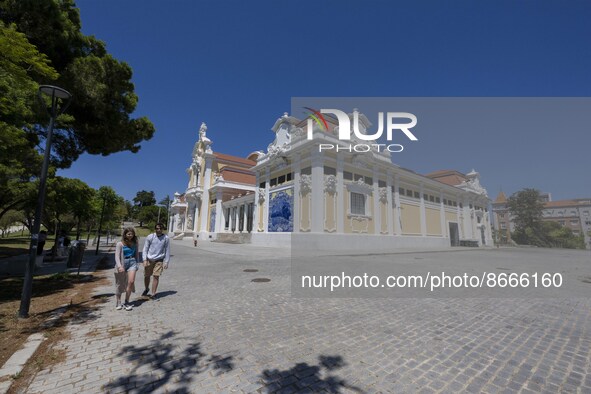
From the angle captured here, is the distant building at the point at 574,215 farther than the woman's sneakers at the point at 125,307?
Yes

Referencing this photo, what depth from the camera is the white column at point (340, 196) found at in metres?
23.8

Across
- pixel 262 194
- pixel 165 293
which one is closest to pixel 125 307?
pixel 165 293

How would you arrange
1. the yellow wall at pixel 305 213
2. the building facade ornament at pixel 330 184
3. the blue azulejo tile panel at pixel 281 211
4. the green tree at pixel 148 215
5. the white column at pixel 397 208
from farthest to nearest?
1. the green tree at pixel 148 215
2. the white column at pixel 397 208
3. the blue azulejo tile panel at pixel 281 211
4. the building facade ornament at pixel 330 184
5. the yellow wall at pixel 305 213

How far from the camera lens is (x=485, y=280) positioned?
9.19 m

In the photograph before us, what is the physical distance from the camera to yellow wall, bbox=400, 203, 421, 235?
30.2 meters

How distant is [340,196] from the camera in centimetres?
2417

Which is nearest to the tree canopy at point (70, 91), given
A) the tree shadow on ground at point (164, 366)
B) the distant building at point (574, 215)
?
the tree shadow on ground at point (164, 366)

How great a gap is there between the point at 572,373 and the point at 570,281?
9.14m

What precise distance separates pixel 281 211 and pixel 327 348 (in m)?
22.3

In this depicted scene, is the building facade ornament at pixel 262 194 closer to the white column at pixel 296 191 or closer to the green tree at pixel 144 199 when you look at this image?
the white column at pixel 296 191

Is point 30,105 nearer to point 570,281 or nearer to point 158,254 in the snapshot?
point 158,254

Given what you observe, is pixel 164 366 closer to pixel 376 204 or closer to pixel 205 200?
pixel 376 204

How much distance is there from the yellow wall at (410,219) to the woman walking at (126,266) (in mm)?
28617

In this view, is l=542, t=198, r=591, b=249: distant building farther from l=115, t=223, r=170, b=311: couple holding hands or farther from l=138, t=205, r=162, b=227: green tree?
l=138, t=205, r=162, b=227: green tree
